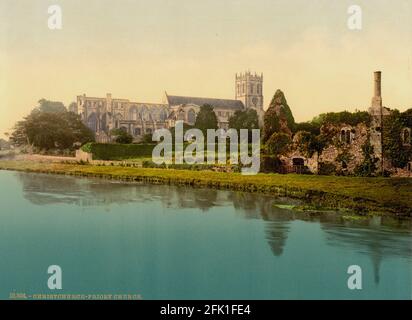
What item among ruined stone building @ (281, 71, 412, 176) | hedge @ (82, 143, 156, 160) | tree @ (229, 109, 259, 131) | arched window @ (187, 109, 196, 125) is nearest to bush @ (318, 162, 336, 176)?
ruined stone building @ (281, 71, 412, 176)

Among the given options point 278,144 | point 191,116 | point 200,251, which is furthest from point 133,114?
point 200,251

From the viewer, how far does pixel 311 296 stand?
10.3 m

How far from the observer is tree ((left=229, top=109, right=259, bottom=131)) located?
40.8m

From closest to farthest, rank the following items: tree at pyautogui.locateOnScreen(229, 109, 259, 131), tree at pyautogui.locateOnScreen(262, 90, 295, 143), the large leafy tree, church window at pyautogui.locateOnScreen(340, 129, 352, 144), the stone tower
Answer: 1. the stone tower
2. church window at pyautogui.locateOnScreen(340, 129, 352, 144)
3. tree at pyautogui.locateOnScreen(262, 90, 295, 143)
4. the large leafy tree
5. tree at pyautogui.locateOnScreen(229, 109, 259, 131)

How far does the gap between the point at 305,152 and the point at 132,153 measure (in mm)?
17640

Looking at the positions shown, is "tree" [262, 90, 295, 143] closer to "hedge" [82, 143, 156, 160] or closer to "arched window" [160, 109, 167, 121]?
"hedge" [82, 143, 156, 160]

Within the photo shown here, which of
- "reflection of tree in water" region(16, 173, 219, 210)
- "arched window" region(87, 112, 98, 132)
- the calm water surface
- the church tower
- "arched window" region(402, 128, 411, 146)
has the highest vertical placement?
the church tower

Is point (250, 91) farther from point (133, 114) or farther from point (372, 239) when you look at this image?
point (372, 239)

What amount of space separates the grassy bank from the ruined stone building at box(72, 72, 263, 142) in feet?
47.5

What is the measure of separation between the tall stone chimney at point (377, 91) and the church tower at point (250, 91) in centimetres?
2847

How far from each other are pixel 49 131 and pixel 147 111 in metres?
15.5

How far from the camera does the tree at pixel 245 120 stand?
134 ft
